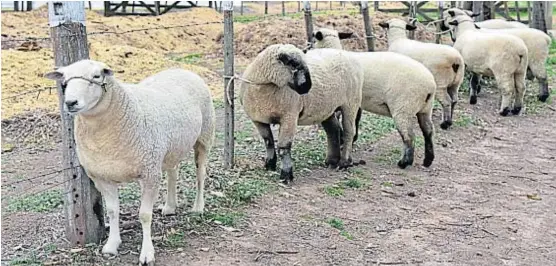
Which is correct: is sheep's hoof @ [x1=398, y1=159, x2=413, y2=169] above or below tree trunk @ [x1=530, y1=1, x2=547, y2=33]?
below

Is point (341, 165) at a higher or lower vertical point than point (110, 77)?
lower

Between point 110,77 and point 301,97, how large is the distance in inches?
118

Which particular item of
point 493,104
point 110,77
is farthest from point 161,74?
point 493,104

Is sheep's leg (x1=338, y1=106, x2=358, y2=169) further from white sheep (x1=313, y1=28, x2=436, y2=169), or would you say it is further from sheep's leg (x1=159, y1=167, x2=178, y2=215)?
sheep's leg (x1=159, y1=167, x2=178, y2=215)

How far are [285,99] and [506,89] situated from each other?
590cm

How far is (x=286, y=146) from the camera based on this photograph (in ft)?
22.8

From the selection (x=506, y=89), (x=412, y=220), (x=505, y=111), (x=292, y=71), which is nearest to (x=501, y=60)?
(x=506, y=89)

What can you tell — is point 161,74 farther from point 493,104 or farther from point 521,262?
point 493,104

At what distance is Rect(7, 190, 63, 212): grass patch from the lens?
565 cm

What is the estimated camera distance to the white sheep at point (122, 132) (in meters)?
4.16

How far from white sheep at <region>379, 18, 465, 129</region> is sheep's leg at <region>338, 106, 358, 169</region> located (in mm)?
2508

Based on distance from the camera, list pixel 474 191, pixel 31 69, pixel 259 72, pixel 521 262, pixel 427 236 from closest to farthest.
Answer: pixel 521 262 → pixel 427 236 → pixel 259 72 → pixel 474 191 → pixel 31 69

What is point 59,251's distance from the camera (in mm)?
4707

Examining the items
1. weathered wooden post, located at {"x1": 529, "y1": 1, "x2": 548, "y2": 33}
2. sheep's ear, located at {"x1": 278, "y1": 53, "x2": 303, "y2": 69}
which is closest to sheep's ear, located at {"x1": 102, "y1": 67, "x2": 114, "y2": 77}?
sheep's ear, located at {"x1": 278, "y1": 53, "x2": 303, "y2": 69}
